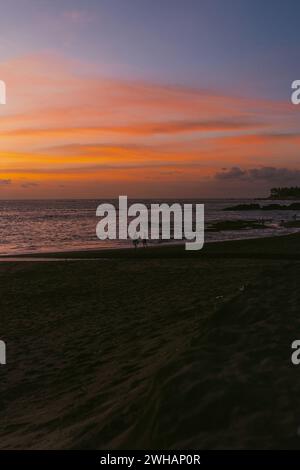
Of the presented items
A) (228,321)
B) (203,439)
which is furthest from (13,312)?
(203,439)

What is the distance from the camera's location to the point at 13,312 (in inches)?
524

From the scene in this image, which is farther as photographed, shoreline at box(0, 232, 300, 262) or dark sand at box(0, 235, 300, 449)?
shoreline at box(0, 232, 300, 262)

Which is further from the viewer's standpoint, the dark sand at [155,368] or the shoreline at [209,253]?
the shoreline at [209,253]

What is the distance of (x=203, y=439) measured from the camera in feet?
14.1

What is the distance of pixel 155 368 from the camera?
670 cm

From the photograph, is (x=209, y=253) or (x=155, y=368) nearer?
(x=155, y=368)

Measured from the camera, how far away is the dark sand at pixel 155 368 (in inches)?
181

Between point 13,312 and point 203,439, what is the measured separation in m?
10.3

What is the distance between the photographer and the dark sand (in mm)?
4609

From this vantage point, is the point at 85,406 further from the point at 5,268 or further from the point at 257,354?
the point at 5,268

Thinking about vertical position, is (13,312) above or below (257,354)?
below
